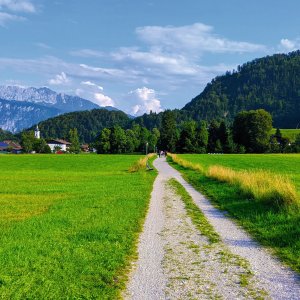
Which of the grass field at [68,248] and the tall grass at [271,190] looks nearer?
the grass field at [68,248]

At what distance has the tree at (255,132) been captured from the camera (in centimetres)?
14500

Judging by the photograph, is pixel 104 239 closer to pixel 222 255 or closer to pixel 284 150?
pixel 222 255

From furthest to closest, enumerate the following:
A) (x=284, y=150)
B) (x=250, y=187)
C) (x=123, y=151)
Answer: (x=123, y=151), (x=284, y=150), (x=250, y=187)

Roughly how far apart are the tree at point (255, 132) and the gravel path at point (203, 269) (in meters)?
138

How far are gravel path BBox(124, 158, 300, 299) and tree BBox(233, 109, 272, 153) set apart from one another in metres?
138

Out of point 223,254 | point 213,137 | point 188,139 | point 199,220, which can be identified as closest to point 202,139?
point 213,137

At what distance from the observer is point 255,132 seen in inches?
5738

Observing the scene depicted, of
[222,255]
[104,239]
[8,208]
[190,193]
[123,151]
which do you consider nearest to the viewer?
[222,255]

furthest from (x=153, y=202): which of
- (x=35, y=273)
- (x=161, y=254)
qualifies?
(x=35, y=273)

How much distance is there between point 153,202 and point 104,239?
27.1ft

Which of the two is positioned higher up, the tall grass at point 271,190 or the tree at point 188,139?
the tree at point 188,139

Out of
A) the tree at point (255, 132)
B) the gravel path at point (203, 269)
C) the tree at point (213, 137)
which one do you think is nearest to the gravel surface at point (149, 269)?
the gravel path at point (203, 269)

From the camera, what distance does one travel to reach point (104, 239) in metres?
10.9

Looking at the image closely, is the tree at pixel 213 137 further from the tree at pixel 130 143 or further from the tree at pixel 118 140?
the tree at pixel 118 140
